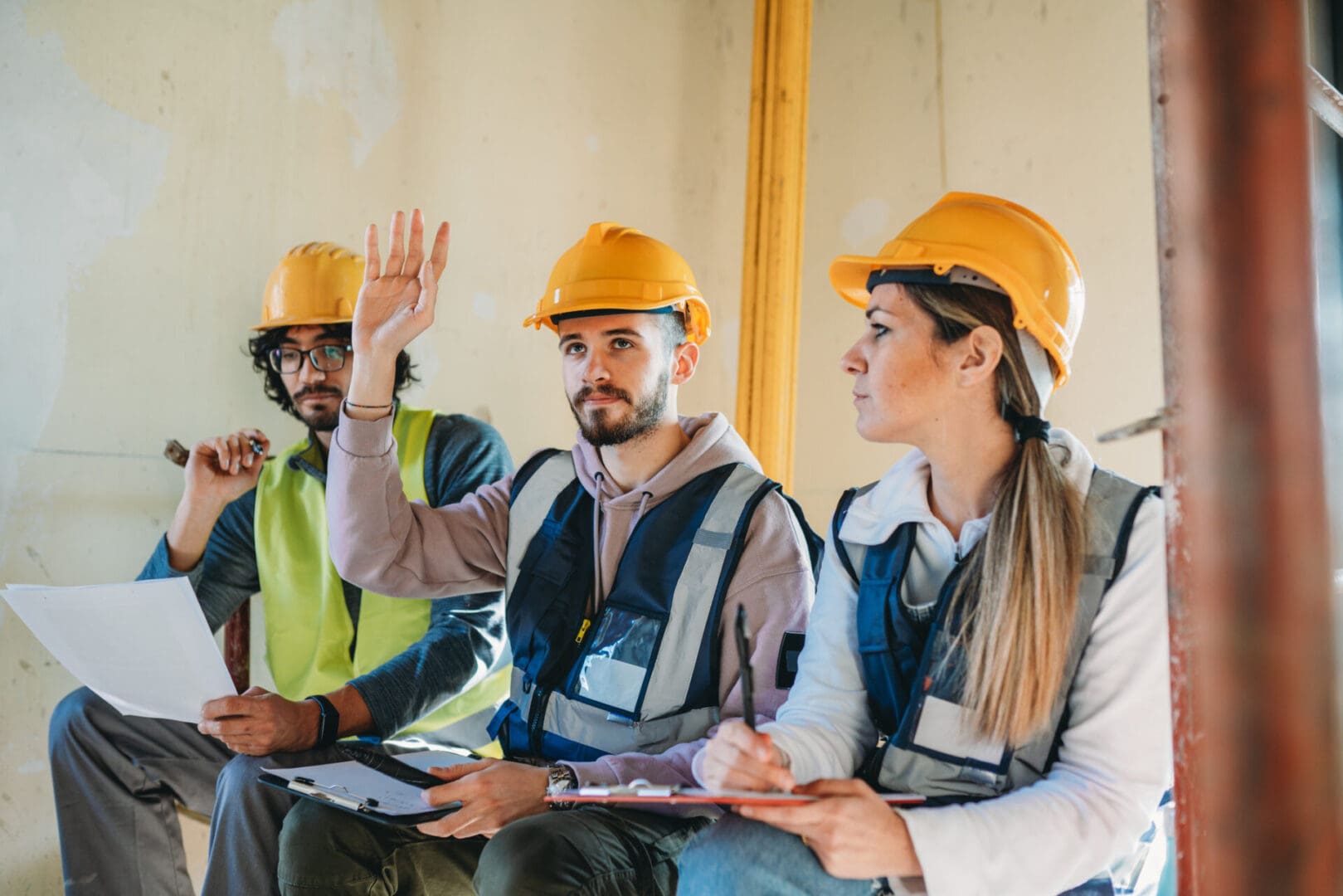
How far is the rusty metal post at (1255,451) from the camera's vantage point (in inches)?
32.7

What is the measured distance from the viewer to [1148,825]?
A: 1.49 metres

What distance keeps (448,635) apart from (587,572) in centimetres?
48

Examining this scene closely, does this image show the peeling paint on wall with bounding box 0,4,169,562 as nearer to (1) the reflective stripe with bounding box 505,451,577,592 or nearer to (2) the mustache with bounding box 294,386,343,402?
(2) the mustache with bounding box 294,386,343,402

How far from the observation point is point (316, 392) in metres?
2.92

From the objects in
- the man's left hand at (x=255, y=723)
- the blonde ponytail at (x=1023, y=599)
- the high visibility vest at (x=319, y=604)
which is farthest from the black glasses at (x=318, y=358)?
the blonde ponytail at (x=1023, y=599)

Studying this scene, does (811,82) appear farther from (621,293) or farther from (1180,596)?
(1180,596)

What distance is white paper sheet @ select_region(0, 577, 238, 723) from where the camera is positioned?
206cm

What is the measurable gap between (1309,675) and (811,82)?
355cm

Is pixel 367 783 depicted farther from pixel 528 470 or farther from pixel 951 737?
pixel 951 737

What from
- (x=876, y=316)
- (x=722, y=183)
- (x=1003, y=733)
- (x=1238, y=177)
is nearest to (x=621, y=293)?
(x=876, y=316)

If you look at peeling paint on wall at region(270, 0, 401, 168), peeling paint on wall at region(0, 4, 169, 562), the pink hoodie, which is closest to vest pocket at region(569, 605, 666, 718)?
the pink hoodie

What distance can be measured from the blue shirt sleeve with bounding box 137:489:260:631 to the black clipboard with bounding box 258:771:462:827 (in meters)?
0.98

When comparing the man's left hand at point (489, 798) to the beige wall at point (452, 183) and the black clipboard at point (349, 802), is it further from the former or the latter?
the beige wall at point (452, 183)

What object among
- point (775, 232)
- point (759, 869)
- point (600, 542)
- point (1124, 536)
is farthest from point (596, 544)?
point (775, 232)
